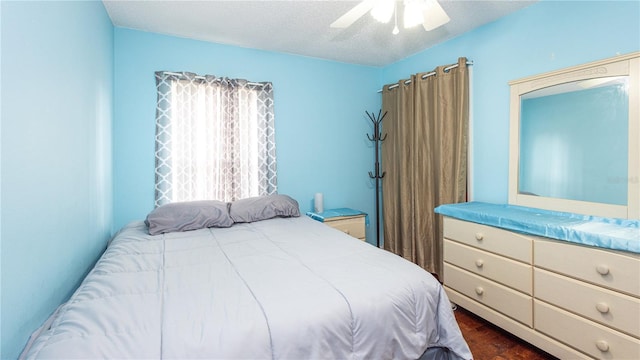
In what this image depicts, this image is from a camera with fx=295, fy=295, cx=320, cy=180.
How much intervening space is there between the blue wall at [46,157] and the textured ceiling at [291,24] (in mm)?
521

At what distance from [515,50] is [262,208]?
2.52 meters

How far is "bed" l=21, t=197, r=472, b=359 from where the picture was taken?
3.07 feet

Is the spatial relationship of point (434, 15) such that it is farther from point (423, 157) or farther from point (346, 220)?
point (346, 220)

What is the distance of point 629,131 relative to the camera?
1.82 meters

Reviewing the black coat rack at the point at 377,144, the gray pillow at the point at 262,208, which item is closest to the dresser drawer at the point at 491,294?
the black coat rack at the point at 377,144

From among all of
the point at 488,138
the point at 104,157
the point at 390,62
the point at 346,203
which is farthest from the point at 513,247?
the point at 104,157

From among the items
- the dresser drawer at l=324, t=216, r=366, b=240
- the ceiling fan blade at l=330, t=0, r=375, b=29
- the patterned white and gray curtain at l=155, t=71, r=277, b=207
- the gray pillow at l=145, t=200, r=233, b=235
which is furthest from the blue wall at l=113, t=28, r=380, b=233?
the ceiling fan blade at l=330, t=0, r=375, b=29

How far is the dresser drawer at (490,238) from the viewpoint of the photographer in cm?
191

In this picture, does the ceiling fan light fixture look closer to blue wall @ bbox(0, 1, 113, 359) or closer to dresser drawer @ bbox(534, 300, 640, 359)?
blue wall @ bbox(0, 1, 113, 359)

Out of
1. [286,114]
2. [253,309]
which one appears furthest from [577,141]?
[286,114]

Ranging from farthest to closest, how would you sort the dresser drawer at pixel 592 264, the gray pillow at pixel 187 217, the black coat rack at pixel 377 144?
the black coat rack at pixel 377 144, the gray pillow at pixel 187 217, the dresser drawer at pixel 592 264

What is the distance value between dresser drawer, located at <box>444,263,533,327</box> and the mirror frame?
2.37 feet

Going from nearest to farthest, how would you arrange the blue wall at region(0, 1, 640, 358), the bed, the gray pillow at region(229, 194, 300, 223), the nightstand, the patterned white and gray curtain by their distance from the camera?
the bed, the blue wall at region(0, 1, 640, 358), the gray pillow at region(229, 194, 300, 223), the patterned white and gray curtain, the nightstand

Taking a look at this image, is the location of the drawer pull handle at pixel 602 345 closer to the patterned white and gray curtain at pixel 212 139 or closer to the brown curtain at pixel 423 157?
the brown curtain at pixel 423 157
